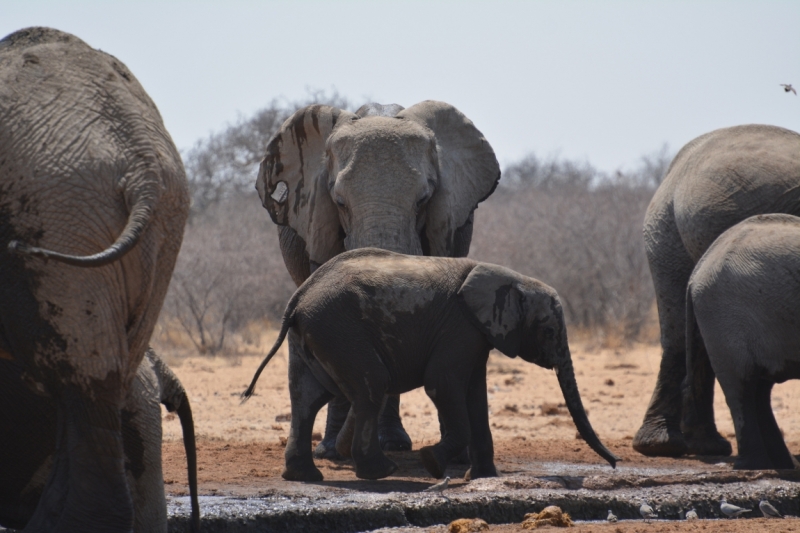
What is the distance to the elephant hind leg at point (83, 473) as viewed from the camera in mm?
2643

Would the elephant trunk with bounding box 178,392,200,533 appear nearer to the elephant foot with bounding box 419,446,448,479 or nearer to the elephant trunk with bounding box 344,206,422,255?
the elephant foot with bounding box 419,446,448,479

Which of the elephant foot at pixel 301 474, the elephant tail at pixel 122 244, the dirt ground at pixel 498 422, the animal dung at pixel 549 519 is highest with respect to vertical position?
the elephant tail at pixel 122 244

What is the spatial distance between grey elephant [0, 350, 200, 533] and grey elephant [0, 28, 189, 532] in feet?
1.45

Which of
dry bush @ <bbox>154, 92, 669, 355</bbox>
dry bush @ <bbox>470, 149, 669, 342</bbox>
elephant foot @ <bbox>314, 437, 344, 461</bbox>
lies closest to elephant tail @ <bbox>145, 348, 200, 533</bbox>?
elephant foot @ <bbox>314, 437, 344, 461</bbox>

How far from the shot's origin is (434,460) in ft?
17.6

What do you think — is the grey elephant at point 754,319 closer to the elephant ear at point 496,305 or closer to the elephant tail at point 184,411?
the elephant ear at point 496,305

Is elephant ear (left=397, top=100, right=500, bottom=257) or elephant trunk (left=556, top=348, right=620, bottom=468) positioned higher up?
elephant ear (left=397, top=100, right=500, bottom=257)

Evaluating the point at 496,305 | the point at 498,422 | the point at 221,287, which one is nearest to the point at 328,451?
the point at 496,305

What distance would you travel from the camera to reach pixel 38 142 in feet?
8.48

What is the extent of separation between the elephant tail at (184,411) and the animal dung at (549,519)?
1240 millimetres

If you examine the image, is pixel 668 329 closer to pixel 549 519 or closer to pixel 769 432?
pixel 769 432

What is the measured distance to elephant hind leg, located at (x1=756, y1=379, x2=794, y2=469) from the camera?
591cm

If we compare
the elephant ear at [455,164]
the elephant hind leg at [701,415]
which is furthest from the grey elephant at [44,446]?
the elephant hind leg at [701,415]

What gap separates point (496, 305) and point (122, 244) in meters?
3.23
